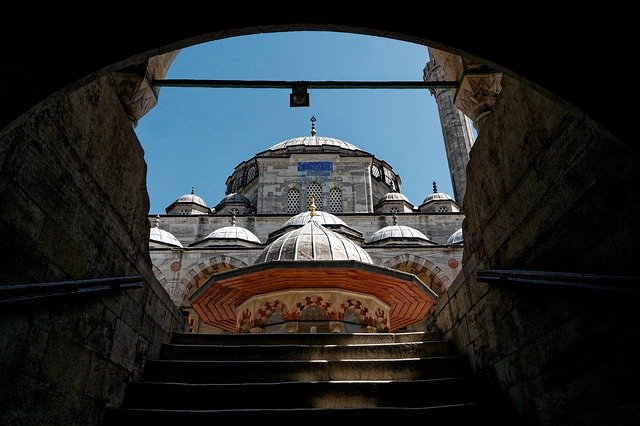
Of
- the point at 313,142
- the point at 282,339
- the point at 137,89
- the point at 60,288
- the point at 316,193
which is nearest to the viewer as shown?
the point at 60,288

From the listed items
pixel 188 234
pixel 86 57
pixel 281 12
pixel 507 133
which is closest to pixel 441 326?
pixel 507 133

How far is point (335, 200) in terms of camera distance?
26156 millimetres

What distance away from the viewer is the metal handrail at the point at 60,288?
201 centimetres

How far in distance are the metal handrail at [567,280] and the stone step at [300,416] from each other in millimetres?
1002

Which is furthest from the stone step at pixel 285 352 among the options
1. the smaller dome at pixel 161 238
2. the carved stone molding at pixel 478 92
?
the smaller dome at pixel 161 238

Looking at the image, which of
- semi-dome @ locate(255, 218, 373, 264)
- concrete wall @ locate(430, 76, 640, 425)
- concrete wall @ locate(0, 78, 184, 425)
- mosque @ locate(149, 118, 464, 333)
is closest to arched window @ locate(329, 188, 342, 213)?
mosque @ locate(149, 118, 464, 333)

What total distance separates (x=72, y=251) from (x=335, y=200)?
23.6 metres

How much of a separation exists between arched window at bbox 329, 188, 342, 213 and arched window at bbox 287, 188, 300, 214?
1975 mm

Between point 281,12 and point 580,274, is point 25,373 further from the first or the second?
point 580,274

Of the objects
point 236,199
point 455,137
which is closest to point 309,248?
point 236,199

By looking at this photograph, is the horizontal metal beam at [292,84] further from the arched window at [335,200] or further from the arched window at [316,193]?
the arched window at [335,200]

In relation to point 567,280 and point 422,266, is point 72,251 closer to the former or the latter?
point 567,280

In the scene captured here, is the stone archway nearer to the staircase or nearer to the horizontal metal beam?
the staircase

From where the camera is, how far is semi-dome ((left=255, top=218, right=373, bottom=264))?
8602 millimetres
